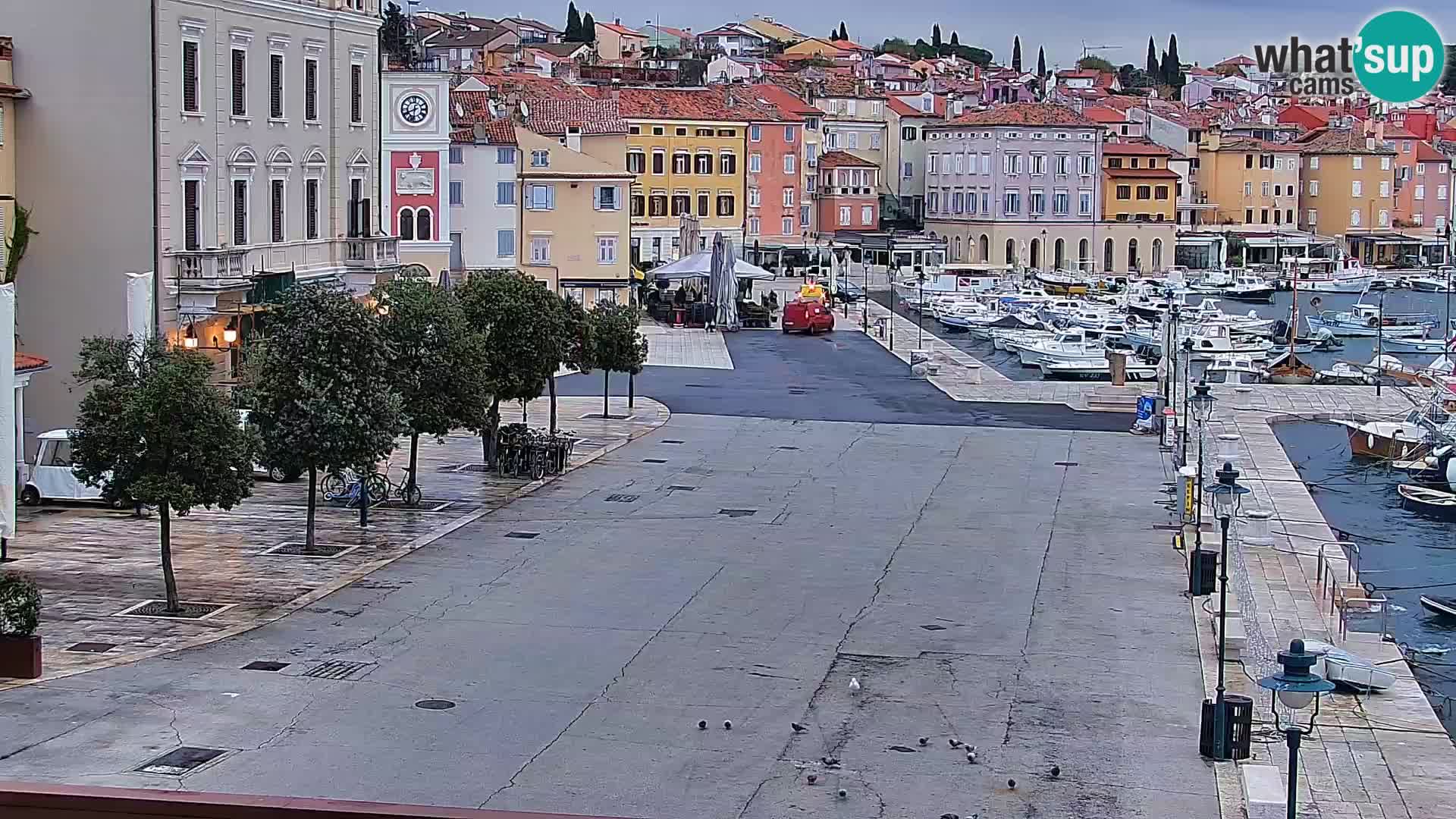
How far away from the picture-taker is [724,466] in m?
38.9

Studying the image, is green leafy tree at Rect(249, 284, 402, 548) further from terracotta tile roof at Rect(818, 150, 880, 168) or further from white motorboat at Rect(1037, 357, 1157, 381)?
terracotta tile roof at Rect(818, 150, 880, 168)

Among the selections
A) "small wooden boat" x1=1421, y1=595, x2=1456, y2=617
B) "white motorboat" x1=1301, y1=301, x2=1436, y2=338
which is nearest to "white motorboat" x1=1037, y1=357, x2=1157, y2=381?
"white motorboat" x1=1301, y1=301, x2=1436, y2=338

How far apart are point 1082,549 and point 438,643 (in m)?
11.8

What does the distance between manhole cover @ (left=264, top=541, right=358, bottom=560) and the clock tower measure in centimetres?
3047

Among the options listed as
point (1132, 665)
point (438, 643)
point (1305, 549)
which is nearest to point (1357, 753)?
point (1132, 665)

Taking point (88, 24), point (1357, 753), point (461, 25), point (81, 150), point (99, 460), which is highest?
point (461, 25)

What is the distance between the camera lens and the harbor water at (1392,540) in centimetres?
2692

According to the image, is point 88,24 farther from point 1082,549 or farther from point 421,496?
point 1082,549

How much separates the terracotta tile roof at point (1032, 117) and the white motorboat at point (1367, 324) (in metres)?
28.7

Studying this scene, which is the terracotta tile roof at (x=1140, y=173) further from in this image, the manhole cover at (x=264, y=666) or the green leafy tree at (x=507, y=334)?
the manhole cover at (x=264, y=666)

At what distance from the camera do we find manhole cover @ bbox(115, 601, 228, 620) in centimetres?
2355

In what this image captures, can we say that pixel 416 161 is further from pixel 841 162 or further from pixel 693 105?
pixel 841 162

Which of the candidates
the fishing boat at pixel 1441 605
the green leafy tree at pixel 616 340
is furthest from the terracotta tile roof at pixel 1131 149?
the fishing boat at pixel 1441 605

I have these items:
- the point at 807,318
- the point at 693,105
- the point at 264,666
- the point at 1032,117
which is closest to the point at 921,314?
the point at 807,318
